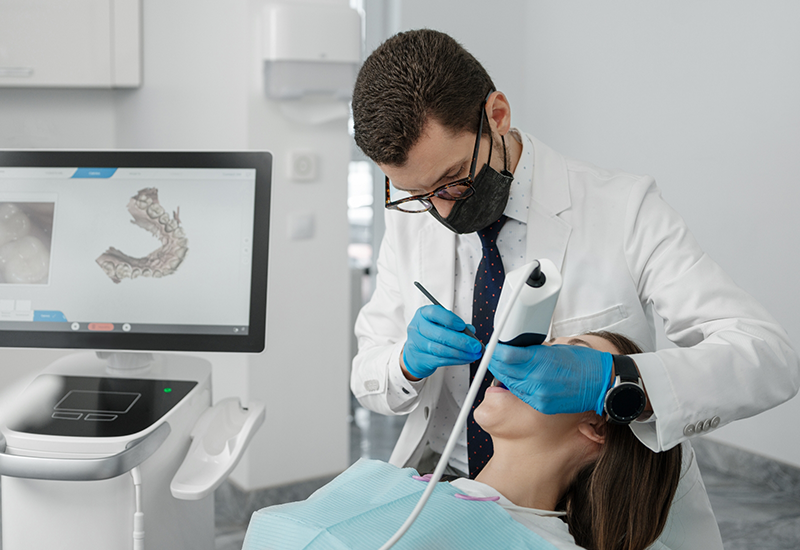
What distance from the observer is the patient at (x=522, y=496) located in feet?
3.48

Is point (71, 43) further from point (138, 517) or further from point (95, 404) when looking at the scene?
point (138, 517)

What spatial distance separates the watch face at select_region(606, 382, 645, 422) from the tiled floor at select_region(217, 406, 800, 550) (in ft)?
5.43

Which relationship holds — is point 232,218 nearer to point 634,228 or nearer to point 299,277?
point 634,228

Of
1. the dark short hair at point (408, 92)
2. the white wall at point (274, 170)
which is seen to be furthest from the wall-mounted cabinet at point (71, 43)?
the dark short hair at point (408, 92)

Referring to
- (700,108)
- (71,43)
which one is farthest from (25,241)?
(700,108)

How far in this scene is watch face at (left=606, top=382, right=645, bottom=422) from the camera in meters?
1.05

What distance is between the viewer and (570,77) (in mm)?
3291

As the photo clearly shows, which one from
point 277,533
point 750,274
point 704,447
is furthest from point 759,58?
point 277,533

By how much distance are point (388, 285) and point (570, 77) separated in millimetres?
2192

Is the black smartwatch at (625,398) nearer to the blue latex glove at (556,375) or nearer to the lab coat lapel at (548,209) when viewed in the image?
the blue latex glove at (556,375)

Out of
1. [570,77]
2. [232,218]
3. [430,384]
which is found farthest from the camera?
[570,77]

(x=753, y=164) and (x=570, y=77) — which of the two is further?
(x=570, y=77)

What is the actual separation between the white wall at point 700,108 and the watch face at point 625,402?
1.84 m

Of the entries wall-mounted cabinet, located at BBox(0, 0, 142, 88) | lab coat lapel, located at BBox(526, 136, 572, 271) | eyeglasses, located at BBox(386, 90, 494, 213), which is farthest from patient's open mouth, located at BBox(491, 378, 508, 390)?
wall-mounted cabinet, located at BBox(0, 0, 142, 88)
